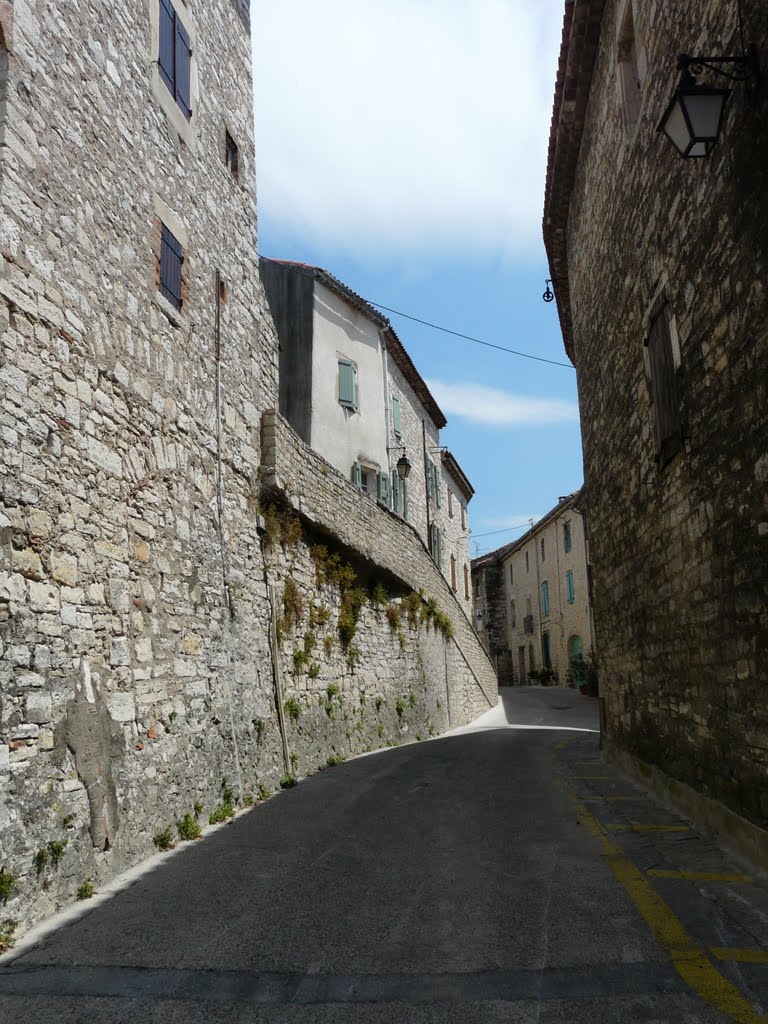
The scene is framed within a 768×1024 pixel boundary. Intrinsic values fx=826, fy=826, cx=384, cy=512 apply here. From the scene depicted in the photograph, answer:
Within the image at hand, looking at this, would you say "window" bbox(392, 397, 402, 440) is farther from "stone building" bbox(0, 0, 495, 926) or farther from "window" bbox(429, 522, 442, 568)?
"stone building" bbox(0, 0, 495, 926)

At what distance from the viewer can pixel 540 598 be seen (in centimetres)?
3647

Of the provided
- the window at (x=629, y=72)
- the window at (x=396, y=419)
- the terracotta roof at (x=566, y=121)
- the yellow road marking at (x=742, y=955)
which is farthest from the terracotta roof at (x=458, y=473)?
the yellow road marking at (x=742, y=955)

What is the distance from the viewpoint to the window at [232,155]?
9.75 metres

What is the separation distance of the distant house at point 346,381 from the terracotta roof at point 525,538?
23.6ft

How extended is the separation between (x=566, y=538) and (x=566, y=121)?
2281cm

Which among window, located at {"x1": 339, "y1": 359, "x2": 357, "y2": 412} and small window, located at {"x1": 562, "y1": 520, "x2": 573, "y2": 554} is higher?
window, located at {"x1": 339, "y1": 359, "x2": 357, "y2": 412}

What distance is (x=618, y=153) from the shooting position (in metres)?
9.05

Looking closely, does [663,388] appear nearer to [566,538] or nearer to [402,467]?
[402,467]

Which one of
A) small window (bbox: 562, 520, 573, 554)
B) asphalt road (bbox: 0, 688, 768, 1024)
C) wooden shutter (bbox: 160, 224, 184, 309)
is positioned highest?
small window (bbox: 562, 520, 573, 554)

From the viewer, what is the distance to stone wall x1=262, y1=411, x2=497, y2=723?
33.6 ft

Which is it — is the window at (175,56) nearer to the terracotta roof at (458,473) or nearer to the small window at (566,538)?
the terracotta roof at (458,473)

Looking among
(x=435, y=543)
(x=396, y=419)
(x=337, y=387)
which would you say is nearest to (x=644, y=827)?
(x=337, y=387)

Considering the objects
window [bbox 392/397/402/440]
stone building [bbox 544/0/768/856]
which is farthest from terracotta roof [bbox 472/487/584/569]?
stone building [bbox 544/0/768/856]

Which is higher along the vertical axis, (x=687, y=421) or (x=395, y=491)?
(x=395, y=491)
